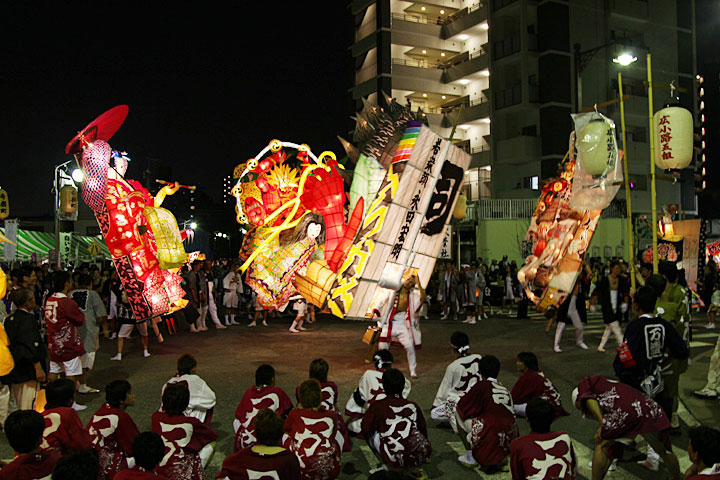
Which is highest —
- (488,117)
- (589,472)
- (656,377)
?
(488,117)

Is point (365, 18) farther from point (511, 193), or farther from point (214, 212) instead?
point (214, 212)

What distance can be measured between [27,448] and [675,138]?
1045cm

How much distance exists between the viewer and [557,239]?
14016 millimetres

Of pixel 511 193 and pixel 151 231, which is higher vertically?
pixel 511 193

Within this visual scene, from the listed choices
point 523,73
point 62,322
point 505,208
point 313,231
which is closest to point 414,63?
point 523,73

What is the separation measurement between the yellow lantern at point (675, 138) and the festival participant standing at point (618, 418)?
262 inches

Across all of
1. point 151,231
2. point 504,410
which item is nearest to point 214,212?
point 151,231

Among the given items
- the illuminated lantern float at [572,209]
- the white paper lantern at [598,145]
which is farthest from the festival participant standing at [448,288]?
the white paper lantern at [598,145]

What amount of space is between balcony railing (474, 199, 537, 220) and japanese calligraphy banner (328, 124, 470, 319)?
20.5 meters

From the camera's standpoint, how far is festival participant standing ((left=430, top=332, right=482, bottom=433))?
19.9 ft

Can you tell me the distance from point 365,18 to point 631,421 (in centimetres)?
3974

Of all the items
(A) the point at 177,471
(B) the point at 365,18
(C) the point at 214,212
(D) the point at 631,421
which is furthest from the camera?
(C) the point at 214,212

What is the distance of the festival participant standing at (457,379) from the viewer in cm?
607

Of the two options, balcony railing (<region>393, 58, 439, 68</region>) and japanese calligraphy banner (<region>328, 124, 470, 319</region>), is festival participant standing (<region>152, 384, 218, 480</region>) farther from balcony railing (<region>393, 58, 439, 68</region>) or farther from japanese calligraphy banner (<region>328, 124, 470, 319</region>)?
balcony railing (<region>393, 58, 439, 68</region>)
